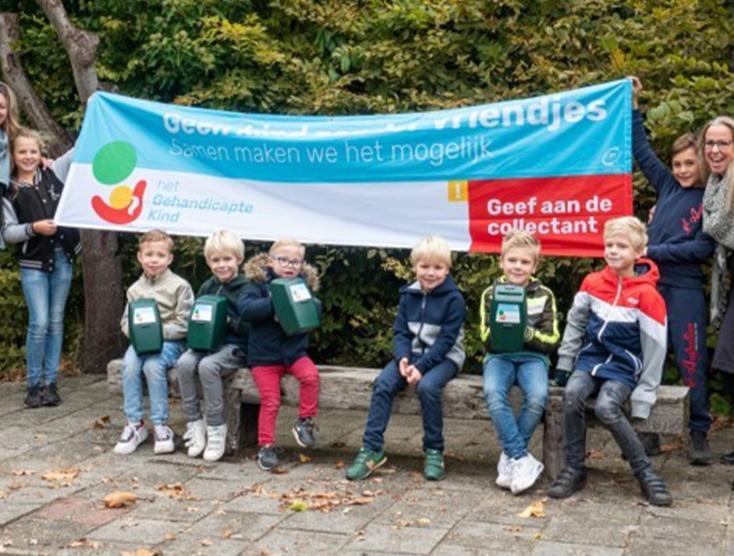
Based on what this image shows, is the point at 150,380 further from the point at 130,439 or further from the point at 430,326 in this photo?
the point at 430,326

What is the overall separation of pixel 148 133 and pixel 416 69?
86.4 inches

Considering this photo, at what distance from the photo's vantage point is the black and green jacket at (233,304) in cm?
781

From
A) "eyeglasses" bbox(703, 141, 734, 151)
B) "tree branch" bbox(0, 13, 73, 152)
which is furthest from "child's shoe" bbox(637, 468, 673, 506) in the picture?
"tree branch" bbox(0, 13, 73, 152)

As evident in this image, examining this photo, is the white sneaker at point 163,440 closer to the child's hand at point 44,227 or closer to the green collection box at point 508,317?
the child's hand at point 44,227

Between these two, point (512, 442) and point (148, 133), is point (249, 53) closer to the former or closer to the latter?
point (148, 133)

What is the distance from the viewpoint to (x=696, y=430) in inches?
300

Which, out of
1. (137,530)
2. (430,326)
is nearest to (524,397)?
(430,326)

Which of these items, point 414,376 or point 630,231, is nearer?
point 630,231

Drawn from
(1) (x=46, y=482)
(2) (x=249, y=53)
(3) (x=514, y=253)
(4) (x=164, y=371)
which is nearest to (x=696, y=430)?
(3) (x=514, y=253)

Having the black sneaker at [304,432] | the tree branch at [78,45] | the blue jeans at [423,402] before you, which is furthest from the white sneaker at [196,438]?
the tree branch at [78,45]

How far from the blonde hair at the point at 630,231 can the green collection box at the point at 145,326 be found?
276cm

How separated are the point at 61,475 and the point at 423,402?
2.09m

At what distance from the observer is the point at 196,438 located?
782cm

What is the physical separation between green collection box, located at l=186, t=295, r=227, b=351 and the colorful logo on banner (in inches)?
47.4
